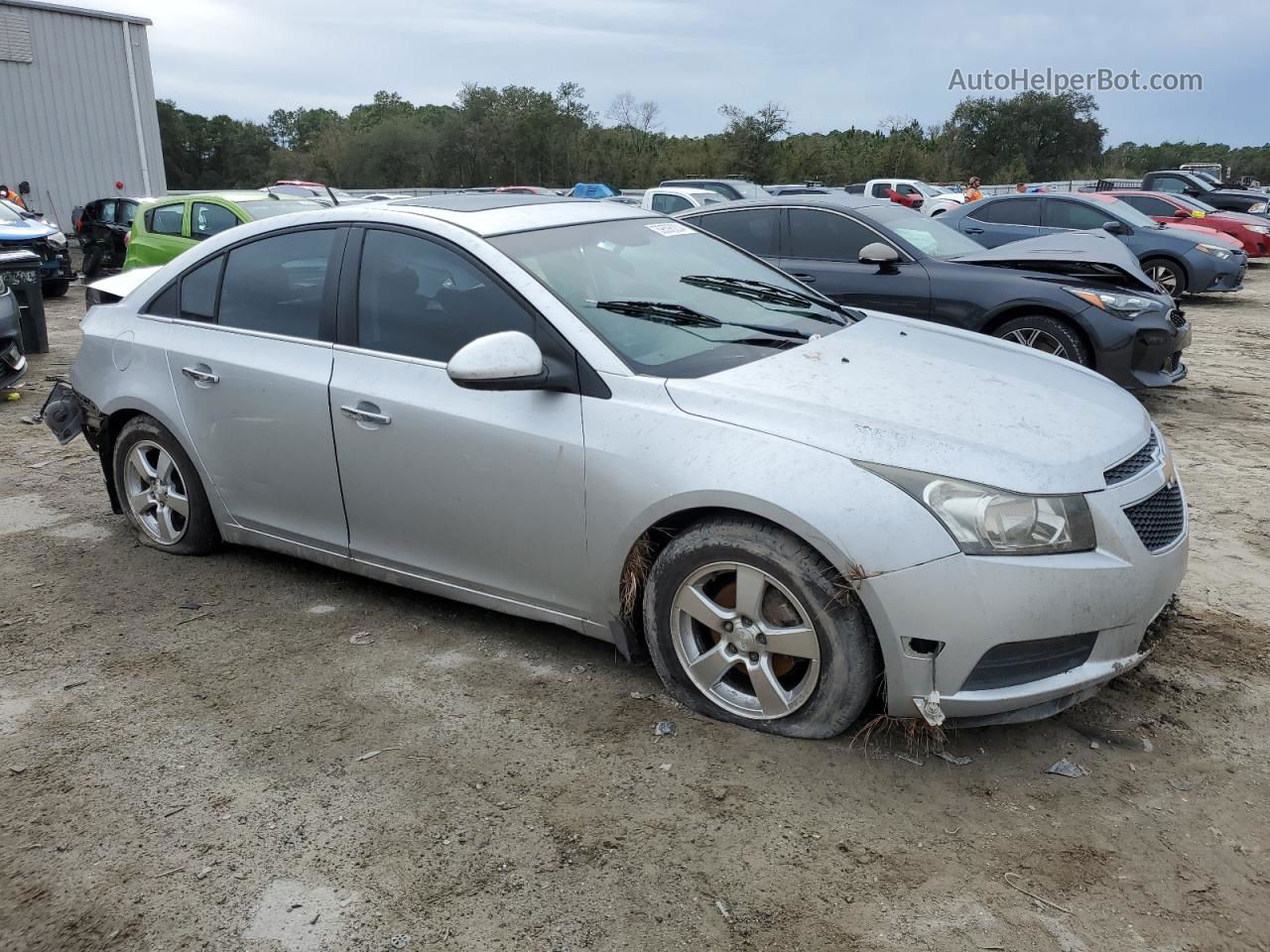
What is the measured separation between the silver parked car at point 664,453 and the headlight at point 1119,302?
155 inches

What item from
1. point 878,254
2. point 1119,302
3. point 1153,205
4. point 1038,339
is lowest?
point 1038,339

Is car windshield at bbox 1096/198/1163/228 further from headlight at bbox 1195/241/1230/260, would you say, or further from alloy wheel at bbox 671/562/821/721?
alloy wheel at bbox 671/562/821/721

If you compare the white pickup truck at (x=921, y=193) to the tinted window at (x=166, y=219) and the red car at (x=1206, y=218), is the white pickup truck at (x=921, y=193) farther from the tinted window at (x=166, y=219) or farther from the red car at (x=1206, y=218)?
the tinted window at (x=166, y=219)

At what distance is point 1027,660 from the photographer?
3004 mm

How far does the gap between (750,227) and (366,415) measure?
18.3ft

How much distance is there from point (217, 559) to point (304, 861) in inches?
97.4

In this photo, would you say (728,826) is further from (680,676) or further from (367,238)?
(367,238)

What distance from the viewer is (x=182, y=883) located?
8.91 ft

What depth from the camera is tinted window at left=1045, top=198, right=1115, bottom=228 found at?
14.1m

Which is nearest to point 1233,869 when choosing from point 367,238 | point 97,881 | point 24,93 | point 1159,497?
point 1159,497

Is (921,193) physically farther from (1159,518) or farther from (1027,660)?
(1027,660)

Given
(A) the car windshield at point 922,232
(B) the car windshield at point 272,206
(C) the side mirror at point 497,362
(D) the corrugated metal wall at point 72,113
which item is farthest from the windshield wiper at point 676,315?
(D) the corrugated metal wall at point 72,113

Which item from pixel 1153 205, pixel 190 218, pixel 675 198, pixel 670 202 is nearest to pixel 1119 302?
pixel 190 218

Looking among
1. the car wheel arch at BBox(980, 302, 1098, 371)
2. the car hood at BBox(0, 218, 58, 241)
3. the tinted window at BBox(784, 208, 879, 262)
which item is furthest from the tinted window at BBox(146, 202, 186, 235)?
the car wheel arch at BBox(980, 302, 1098, 371)
